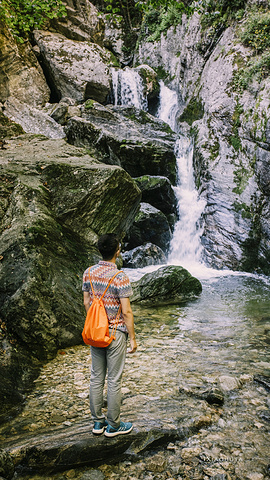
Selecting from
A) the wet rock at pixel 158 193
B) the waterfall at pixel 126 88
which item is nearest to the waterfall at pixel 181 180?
the waterfall at pixel 126 88

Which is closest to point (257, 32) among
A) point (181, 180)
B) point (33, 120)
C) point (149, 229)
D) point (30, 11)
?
point (181, 180)

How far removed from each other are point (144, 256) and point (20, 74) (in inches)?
625

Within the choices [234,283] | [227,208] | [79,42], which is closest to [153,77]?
[79,42]

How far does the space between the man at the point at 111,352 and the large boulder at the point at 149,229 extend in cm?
1299

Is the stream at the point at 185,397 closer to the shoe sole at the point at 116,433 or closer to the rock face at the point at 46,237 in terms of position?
the shoe sole at the point at 116,433

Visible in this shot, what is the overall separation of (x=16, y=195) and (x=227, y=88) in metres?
15.9

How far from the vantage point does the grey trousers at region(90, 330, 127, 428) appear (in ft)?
9.14

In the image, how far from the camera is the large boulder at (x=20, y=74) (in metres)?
19.6

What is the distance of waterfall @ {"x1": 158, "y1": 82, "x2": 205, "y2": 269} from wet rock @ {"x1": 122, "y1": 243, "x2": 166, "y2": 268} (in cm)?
126

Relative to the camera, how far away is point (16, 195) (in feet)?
19.9

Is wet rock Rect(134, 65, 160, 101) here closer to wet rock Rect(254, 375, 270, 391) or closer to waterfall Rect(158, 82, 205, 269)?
waterfall Rect(158, 82, 205, 269)

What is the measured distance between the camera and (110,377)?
9.20 ft

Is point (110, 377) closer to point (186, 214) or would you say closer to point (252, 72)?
point (186, 214)

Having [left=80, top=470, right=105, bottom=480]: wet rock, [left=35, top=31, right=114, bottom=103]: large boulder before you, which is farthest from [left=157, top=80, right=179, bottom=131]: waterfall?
[left=80, top=470, right=105, bottom=480]: wet rock
